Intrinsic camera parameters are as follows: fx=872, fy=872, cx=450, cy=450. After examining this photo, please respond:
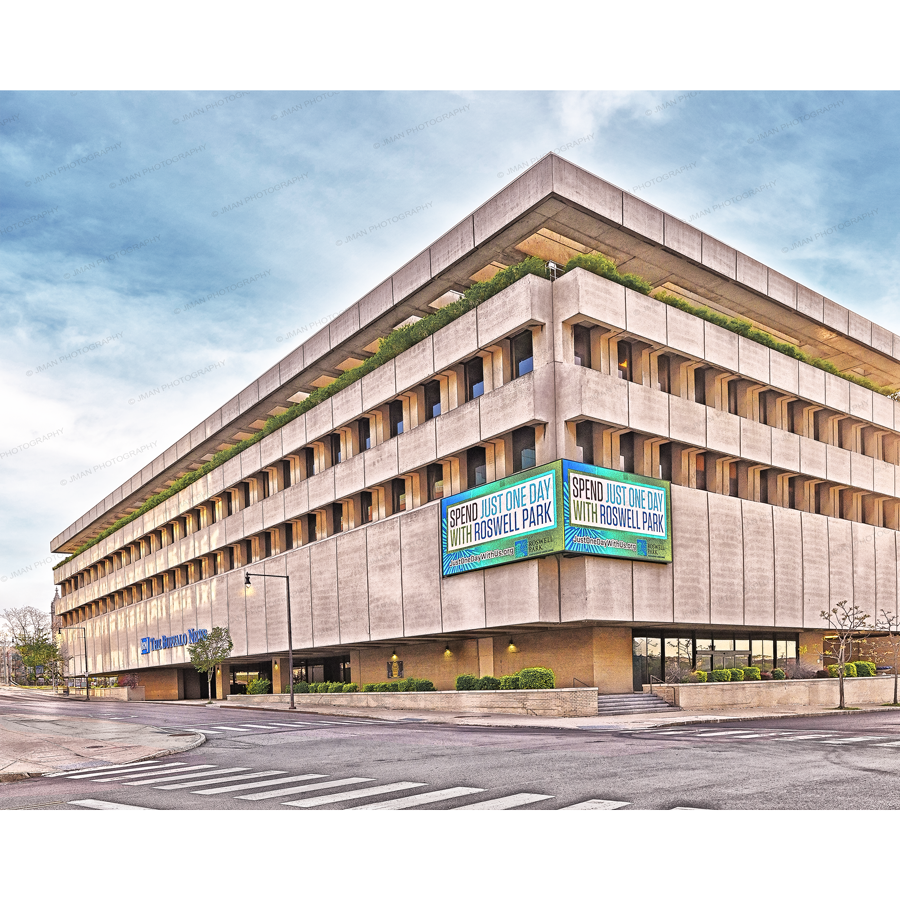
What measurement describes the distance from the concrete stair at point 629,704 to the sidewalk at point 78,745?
14.9 metres

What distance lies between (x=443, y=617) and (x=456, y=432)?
840cm

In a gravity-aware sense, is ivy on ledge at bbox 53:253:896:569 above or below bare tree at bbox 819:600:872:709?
above

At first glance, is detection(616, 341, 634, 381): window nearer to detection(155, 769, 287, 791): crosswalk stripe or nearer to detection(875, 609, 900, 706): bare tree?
detection(875, 609, 900, 706): bare tree

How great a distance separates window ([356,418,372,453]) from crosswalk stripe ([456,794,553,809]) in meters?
36.6

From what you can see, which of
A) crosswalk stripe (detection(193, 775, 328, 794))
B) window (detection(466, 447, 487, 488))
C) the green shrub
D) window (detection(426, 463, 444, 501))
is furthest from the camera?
window (detection(426, 463, 444, 501))

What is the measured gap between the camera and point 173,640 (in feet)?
242

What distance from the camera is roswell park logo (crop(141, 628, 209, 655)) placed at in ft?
223

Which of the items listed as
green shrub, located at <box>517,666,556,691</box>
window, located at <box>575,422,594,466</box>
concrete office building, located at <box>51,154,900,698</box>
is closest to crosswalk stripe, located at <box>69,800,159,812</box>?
green shrub, located at <box>517,666,556,691</box>

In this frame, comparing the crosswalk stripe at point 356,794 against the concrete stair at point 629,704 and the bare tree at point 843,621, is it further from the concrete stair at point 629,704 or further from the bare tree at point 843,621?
the bare tree at point 843,621

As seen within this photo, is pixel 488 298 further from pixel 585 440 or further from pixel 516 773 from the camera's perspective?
pixel 516 773

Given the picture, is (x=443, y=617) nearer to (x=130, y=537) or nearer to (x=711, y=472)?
(x=711, y=472)

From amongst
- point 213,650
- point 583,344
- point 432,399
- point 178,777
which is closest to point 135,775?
point 178,777

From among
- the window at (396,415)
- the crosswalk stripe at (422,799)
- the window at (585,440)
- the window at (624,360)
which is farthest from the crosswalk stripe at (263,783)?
the window at (396,415)

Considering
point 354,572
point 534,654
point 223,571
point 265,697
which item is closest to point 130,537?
point 223,571
